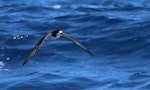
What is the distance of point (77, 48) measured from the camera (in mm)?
19000

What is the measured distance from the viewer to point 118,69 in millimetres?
17469

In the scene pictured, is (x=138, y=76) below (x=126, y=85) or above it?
above

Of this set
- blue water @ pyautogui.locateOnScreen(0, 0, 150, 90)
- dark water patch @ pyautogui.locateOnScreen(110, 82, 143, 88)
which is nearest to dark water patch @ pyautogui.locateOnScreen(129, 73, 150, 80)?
blue water @ pyautogui.locateOnScreen(0, 0, 150, 90)

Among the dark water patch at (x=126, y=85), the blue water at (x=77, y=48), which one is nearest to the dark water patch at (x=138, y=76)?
the blue water at (x=77, y=48)

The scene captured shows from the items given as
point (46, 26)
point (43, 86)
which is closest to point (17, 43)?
point (46, 26)

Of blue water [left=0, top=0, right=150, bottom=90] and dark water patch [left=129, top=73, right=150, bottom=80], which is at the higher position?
blue water [left=0, top=0, right=150, bottom=90]

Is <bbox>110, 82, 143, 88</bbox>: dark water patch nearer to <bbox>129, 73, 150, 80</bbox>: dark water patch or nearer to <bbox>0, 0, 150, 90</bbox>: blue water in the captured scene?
<bbox>0, 0, 150, 90</bbox>: blue water

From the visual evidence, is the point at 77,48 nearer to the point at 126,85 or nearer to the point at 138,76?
the point at 138,76

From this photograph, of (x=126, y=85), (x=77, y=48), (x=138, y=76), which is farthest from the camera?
(x=77, y=48)

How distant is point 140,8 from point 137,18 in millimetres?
2216

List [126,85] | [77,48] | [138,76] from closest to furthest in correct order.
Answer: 1. [126,85]
2. [138,76]
3. [77,48]

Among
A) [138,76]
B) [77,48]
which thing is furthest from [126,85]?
[77,48]

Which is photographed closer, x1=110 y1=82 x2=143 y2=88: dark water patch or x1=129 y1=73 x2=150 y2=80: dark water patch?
x1=110 y1=82 x2=143 y2=88: dark water patch

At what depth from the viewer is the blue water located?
1673 cm
